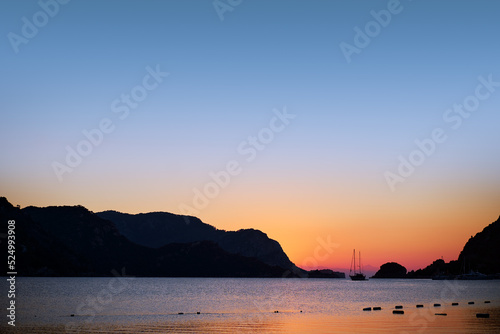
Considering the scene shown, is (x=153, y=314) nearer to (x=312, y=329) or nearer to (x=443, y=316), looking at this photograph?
(x=312, y=329)

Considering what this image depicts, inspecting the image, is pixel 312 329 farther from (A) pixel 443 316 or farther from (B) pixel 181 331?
(A) pixel 443 316

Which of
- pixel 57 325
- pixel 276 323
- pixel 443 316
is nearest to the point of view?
pixel 57 325

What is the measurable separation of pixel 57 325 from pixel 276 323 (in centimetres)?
2914

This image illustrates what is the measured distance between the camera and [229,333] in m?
63.1

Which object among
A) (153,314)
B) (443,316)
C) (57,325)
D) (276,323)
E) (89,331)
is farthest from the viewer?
(153,314)

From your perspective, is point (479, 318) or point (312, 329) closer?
point (312, 329)

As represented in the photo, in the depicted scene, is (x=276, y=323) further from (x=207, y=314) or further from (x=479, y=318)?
(x=479, y=318)

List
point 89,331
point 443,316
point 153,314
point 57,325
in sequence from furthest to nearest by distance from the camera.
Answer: point 153,314 → point 443,316 → point 57,325 → point 89,331

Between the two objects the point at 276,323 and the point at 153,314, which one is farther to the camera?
the point at 153,314

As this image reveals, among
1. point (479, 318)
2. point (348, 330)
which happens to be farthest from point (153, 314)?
point (479, 318)

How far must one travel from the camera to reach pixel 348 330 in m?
65.4

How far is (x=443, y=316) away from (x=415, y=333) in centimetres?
2110

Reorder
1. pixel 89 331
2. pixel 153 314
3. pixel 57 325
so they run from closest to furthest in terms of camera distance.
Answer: pixel 89 331 → pixel 57 325 → pixel 153 314

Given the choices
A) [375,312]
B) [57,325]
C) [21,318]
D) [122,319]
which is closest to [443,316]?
[375,312]
